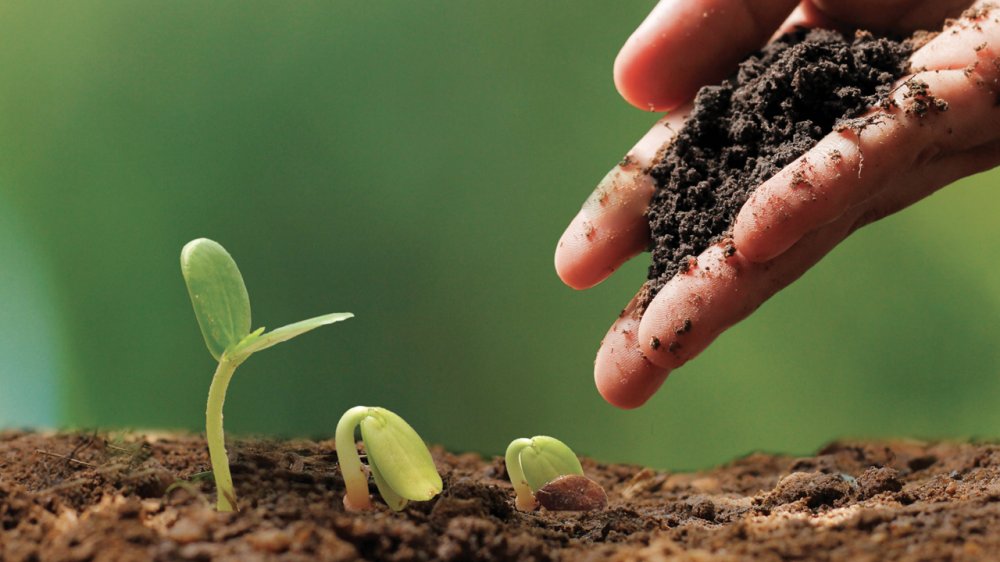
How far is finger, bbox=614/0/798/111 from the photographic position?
5.19ft

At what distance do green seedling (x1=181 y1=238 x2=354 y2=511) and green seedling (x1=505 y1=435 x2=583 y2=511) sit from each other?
0.43 m

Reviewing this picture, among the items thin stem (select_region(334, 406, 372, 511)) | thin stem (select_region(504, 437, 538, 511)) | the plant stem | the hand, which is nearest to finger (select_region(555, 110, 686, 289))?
the hand

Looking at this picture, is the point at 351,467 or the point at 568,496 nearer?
the point at 351,467

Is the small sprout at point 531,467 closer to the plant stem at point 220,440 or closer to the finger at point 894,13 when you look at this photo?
the plant stem at point 220,440

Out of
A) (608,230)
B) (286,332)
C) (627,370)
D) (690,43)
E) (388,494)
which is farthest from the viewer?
(690,43)

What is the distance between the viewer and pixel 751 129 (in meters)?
1.36

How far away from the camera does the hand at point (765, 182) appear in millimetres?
1182

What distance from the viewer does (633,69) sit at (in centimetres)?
163

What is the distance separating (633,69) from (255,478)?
3.64 ft

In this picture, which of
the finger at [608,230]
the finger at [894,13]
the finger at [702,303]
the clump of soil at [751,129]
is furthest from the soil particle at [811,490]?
the finger at [894,13]

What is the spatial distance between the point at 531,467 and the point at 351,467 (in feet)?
1.11

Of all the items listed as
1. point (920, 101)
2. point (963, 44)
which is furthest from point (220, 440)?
point (963, 44)

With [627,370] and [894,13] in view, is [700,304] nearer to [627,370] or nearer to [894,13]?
[627,370]

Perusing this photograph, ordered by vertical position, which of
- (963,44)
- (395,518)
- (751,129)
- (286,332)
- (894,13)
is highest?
(894,13)
